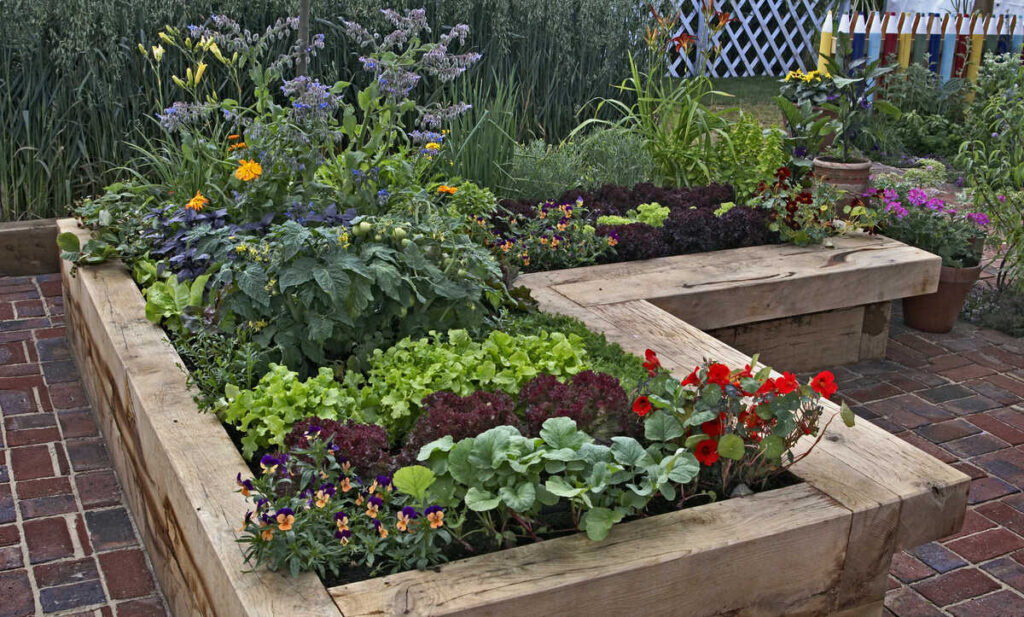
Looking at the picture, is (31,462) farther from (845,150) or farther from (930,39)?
(930,39)

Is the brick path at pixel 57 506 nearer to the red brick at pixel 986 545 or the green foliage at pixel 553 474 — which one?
the green foliage at pixel 553 474

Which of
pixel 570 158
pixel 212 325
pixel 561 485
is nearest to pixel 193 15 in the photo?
pixel 570 158

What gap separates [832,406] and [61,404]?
2942mm

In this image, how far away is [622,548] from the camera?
2.21 metres

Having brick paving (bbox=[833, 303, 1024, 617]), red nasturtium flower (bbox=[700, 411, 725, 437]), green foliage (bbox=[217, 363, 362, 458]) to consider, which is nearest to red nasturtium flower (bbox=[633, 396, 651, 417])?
red nasturtium flower (bbox=[700, 411, 725, 437])

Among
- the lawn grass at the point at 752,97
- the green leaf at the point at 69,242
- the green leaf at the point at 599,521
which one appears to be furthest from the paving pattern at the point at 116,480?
the lawn grass at the point at 752,97

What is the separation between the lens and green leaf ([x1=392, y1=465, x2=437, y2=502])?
7.27 feet

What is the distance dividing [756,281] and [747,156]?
4.36 ft

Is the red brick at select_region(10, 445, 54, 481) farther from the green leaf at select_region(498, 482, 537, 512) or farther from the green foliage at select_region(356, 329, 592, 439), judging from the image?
the green leaf at select_region(498, 482, 537, 512)

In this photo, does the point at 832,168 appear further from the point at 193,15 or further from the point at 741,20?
the point at 741,20

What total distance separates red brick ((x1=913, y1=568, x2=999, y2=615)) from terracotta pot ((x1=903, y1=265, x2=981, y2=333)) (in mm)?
2106

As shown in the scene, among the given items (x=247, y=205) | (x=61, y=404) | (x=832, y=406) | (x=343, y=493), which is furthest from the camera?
(x=61, y=404)

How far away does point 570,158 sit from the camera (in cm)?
552

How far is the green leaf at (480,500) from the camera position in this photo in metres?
2.16
